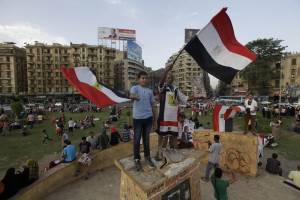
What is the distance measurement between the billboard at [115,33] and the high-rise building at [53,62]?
6.31 metres

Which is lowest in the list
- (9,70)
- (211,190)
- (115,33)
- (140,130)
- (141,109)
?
(211,190)

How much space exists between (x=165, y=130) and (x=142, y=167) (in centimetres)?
93

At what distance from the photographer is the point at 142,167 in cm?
461

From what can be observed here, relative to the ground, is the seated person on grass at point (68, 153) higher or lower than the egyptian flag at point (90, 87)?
lower

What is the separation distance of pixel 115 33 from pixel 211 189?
76.1m

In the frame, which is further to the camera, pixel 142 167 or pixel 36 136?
pixel 36 136

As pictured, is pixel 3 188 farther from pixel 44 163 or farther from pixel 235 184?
pixel 235 184

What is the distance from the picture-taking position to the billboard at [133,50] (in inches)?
3115

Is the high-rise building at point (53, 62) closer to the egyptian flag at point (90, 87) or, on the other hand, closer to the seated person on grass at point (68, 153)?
the egyptian flag at point (90, 87)

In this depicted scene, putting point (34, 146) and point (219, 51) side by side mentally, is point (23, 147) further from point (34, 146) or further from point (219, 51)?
point (219, 51)

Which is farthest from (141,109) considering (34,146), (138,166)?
(34,146)

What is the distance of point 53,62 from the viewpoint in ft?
256

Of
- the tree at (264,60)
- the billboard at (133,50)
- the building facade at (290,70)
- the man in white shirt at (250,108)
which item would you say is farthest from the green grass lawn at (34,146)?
the billboard at (133,50)

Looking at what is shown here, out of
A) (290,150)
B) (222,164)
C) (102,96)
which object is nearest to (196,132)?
(222,164)
